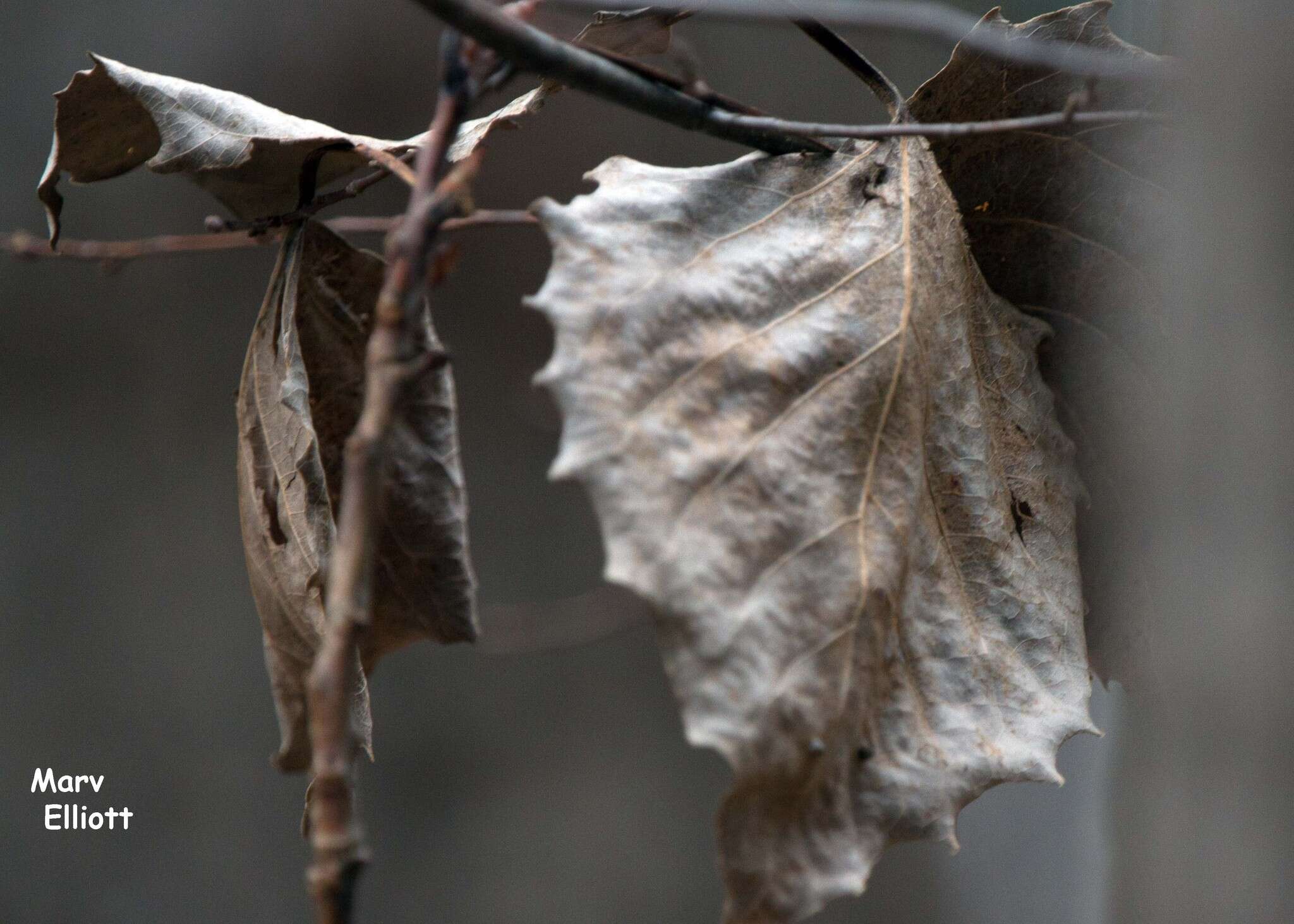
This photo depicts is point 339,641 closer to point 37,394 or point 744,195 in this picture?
point 744,195

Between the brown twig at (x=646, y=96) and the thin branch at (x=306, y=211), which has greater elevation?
the thin branch at (x=306, y=211)

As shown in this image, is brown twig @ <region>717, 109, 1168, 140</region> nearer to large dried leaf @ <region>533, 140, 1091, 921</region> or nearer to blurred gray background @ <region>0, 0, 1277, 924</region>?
large dried leaf @ <region>533, 140, 1091, 921</region>

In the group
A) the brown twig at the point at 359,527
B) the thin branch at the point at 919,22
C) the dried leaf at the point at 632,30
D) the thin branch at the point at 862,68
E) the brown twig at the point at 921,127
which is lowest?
the brown twig at the point at 359,527

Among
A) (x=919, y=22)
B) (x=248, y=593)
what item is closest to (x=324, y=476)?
(x=919, y=22)

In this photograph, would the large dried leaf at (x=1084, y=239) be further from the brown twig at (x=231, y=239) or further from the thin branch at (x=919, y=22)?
the brown twig at (x=231, y=239)

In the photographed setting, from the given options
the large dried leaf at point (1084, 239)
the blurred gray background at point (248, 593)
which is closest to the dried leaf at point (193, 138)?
the large dried leaf at point (1084, 239)

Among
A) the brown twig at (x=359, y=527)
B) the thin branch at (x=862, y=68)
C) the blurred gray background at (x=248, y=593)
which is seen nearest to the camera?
the brown twig at (x=359, y=527)

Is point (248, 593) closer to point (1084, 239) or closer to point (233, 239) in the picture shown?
point (233, 239)

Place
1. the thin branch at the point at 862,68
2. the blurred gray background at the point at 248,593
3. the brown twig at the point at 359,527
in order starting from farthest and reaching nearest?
the blurred gray background at the point at 248,593 < the thin branch at the point at 862,68 < the brown twig at the point at 359,527
